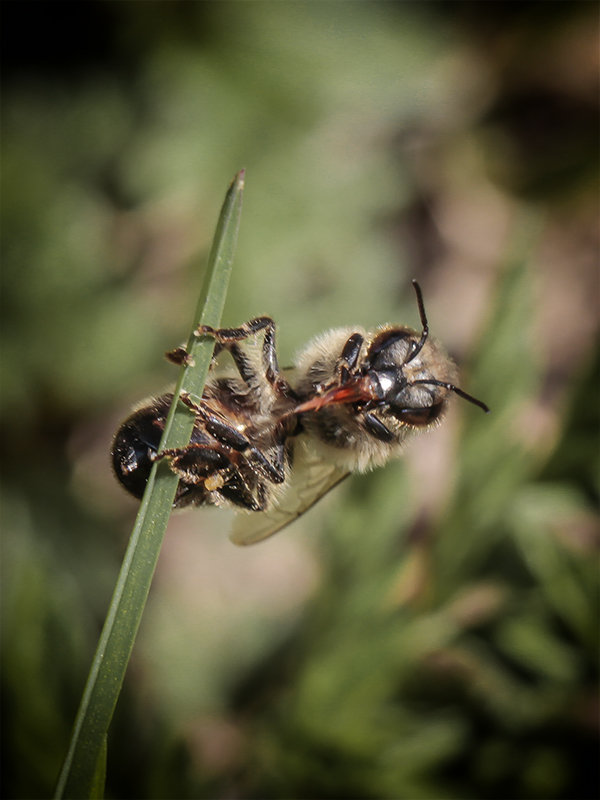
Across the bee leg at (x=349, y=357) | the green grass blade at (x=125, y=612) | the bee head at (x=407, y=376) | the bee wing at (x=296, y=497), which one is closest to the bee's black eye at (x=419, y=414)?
the bee head at (x=407, y=376)

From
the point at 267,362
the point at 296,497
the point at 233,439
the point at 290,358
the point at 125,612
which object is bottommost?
the point at 125,612

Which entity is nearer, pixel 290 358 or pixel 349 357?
pixel 349 357

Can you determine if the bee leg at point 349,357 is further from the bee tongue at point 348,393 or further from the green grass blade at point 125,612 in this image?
the green grass blade at point 125,612

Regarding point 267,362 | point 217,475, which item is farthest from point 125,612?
point 267,362

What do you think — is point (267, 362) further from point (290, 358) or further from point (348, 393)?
point (290, 358)

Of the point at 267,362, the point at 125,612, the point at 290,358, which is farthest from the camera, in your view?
the point at 290,358

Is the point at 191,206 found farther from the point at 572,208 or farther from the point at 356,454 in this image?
the point at 356,454

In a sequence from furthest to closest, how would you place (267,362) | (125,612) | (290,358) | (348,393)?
1. (290,358)
2. (267,362)
3. (348,393)
4. (125,612)

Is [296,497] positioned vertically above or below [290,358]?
below
